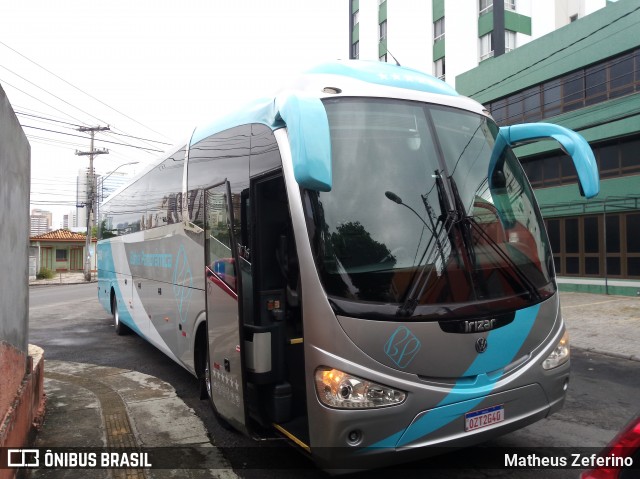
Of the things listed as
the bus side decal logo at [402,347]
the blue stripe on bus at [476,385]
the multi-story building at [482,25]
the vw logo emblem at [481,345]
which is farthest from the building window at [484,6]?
the bus side decal logo at [402,347]

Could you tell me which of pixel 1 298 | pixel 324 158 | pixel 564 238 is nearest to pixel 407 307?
pixel 324 158

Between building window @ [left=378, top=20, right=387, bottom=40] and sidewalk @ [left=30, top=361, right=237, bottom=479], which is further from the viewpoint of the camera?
building window @ [left=378, top=20, right=387, bottom=40]

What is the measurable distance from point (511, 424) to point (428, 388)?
0.84 m

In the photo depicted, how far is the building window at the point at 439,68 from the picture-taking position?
26.9 metres

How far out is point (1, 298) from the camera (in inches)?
150

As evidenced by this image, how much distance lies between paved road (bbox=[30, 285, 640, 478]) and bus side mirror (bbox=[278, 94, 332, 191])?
97.5 inches

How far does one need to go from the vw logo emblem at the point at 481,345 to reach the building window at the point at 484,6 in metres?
25.4

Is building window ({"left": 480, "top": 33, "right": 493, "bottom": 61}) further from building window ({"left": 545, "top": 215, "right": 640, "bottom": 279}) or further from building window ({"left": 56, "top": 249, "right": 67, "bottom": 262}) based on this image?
building window ({"left": 56, "top": 249, "right": 67, "bottom": 262})

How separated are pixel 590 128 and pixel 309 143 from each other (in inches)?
700

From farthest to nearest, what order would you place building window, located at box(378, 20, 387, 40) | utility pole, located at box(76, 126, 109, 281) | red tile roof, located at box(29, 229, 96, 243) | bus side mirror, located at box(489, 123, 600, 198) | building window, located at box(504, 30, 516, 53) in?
red tile roof, located at box(29, 229, 96, 243) < utility pole, located at box(76, 126, 109, 281) < building window, located at box(378, 20, 387, 40) < building window, located at box(504, 30, 516, 53) < bus side mirror, located at box(489, 123, 600, 198)

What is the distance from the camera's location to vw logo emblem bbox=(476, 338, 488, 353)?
3.43 meters

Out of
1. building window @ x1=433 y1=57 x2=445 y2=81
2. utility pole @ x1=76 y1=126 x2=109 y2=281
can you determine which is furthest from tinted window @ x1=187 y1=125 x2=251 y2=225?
utility pole @ x1=76 y1=126 x2=109 y2=281

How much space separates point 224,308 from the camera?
4.18 m

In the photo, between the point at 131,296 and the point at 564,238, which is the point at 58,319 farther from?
the point at 564,238
